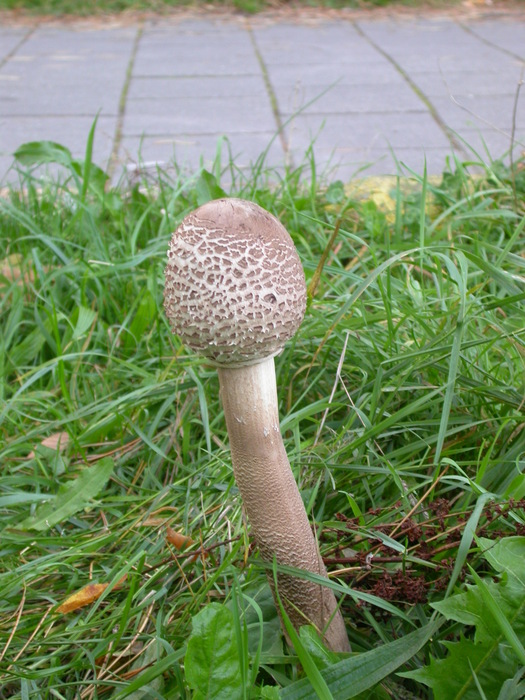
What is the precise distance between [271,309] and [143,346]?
4.42 feet

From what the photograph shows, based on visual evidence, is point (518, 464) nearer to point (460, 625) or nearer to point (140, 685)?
point (460, 625)

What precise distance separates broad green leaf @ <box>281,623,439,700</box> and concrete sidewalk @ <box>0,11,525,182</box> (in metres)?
2.05

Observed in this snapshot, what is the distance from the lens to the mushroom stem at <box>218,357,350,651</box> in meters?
1.24

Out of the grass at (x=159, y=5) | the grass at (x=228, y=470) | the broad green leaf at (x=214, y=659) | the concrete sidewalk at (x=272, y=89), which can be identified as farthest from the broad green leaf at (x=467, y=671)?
the grass at (x=159, y=5)

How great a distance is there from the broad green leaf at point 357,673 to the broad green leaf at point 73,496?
798 mm

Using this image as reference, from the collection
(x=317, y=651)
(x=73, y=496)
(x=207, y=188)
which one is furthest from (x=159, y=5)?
(x=317, y=651)

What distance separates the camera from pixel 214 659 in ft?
3.92

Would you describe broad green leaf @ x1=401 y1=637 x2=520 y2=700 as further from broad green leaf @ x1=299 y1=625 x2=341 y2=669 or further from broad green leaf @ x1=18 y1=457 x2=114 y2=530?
broad green leaf @ x1=18 y1=457 x2=114 y2=530

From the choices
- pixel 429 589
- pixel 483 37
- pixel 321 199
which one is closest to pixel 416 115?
pixel 321 199

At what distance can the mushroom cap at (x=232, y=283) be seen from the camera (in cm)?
108

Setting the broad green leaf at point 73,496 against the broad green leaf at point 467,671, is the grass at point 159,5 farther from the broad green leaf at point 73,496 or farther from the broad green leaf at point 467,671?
the broad green leaf at point 467,671

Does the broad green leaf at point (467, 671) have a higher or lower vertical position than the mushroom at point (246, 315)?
lower

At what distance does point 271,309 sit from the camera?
→ 1.10 meters

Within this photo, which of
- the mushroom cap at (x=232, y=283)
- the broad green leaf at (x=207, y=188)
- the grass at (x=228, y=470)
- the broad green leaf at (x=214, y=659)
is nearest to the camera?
the mushroom cap at (x=232, y=283)
